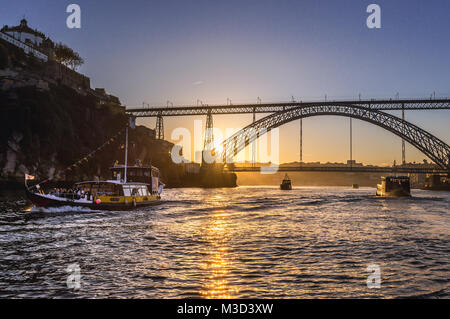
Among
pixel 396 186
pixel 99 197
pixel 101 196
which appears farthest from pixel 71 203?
pixel 396 186

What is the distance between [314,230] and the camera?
17.5 meters

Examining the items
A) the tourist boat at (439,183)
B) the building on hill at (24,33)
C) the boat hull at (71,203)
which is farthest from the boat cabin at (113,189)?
the tourist boat at (439,183)

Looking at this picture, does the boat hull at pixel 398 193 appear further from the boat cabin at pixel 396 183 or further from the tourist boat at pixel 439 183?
the tourist boat at pixel 439 183

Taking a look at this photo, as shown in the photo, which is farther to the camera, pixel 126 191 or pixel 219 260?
pixel 126 191

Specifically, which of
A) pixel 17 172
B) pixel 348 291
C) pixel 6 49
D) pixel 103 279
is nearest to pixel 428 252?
pixel 348 291

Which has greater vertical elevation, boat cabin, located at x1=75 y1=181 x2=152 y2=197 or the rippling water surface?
boat cabin, located at x1=75 y1=181 x2=152 y2=197

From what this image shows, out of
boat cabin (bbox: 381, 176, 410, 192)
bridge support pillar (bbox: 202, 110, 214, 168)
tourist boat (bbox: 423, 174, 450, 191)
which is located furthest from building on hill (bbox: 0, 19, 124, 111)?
→ tourist boat (bbox: 423, 174, 450, 191)

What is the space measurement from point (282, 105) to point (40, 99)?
4822 centimetres

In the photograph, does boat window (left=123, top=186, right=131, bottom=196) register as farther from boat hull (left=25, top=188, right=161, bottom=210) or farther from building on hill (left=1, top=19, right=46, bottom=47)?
building on hill (left=1, top=19, right=46, bottom=47)

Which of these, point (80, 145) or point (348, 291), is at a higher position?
point (80, 145)

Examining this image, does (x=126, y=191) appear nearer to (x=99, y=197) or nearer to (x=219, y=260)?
(x=99, y=197)

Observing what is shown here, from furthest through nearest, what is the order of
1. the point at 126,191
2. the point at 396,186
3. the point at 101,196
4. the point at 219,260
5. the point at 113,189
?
the point at 396,186 → the point at 113,189 → the point at 126,191 → the point at 101,196 → the point at 219,260

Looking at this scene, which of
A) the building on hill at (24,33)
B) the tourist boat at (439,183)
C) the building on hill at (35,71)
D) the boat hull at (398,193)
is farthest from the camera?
the building on hill at (24,33)
